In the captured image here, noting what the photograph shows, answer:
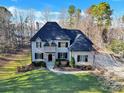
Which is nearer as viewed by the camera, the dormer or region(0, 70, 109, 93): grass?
region(0, 70, 109, 93): grass

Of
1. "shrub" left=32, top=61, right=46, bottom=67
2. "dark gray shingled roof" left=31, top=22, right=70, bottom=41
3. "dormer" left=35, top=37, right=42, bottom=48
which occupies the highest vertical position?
"dark gray shingled roof" left=31, top=22, right=70, bottom=41

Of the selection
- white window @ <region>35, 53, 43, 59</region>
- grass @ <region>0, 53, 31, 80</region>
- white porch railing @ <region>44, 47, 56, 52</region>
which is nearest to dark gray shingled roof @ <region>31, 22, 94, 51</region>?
white porch railing @ <region>44, 47, 56, 52</region>

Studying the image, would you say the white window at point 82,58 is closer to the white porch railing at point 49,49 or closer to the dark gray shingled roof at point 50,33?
the dark gray shingled roof at point 50,33

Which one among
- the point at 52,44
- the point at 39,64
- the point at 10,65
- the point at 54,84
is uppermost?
the point at 52,44

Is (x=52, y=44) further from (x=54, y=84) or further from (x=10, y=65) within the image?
(x=54, y=84)

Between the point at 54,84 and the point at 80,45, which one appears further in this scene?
the point at 80,45

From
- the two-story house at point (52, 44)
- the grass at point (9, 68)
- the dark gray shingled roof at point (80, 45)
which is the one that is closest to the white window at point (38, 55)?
the two-story house at point (52, 44)

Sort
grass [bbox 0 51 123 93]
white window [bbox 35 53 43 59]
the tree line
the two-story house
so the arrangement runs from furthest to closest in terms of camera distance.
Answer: the tree line, white window [bbox 35 53 43 59], the two-story house, grass [bbox 0 51 123 93]

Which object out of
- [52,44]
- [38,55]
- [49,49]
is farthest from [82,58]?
[38,55]

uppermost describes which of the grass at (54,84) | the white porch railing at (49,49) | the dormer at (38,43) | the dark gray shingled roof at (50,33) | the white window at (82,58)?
the dark gray shingled roof at (50,33)

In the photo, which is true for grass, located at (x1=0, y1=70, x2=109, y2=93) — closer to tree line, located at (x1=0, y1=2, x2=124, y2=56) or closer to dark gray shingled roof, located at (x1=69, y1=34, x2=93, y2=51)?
dark gray shingled roof, located at (x1=69, y1=34, x2=93, y2=51)
